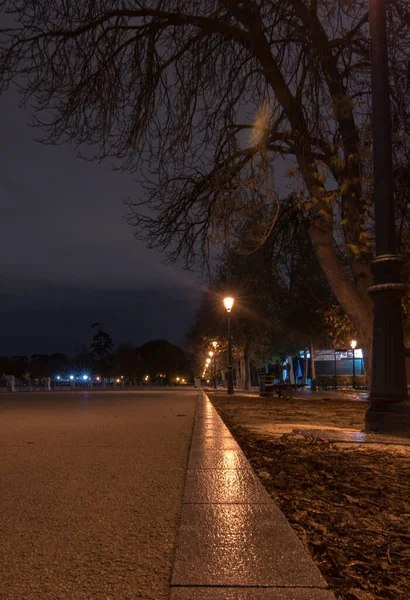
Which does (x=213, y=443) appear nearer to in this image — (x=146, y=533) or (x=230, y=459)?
(x=230, y=459)

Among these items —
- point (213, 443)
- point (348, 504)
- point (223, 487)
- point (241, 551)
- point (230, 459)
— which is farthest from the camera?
point (213, 443)

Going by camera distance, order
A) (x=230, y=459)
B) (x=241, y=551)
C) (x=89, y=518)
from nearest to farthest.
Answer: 1. (x=241, y=551)
2. (x=89, y=518)
3. (x=230, y=459)

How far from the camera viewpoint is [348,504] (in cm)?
370

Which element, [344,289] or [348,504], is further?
[344,289]

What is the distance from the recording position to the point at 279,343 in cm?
4038

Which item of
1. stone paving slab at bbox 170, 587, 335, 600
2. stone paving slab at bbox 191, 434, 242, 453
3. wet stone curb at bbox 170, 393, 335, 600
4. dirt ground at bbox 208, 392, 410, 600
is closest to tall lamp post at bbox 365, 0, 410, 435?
dirt ground at bbox 208, 392, 410, 600

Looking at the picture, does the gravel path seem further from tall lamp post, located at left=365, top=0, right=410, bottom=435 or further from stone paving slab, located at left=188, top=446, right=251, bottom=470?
tall lamp post, located at left=365, top=0, right=410, bottom=435

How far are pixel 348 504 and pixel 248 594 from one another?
180cm

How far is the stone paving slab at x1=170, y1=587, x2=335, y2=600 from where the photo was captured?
207cm

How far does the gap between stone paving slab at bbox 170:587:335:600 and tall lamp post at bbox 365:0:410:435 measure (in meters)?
5.10

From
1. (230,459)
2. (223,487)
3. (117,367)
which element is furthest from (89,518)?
(117,367)

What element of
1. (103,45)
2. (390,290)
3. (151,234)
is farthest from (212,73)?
(390,290)

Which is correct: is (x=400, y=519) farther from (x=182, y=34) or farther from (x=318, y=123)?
(x=182, y=34)

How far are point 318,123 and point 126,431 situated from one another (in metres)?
5.86
